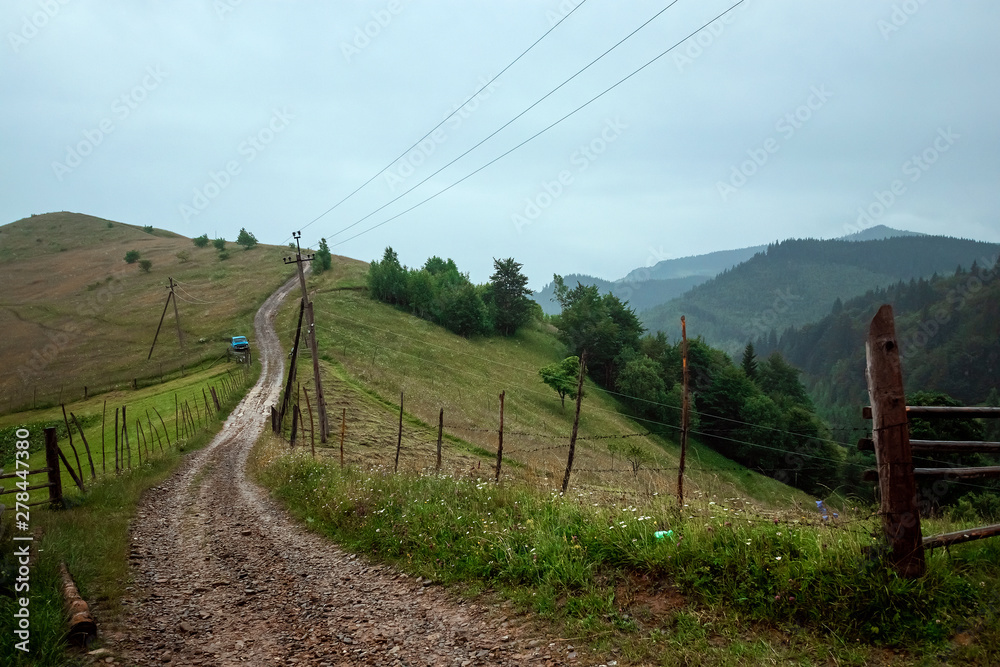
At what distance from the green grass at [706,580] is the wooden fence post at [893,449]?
20 cm

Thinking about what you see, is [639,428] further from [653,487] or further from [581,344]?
[653,487]

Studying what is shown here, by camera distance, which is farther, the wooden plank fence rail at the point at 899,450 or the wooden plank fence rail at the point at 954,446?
the wooden plank fence rail at the point at 954,446

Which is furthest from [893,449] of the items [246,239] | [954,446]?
[246,239]

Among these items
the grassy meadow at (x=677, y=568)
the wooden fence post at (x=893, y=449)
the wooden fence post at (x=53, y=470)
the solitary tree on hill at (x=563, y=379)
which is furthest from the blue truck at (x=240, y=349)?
the wooden fence post at (x=893, y=449)

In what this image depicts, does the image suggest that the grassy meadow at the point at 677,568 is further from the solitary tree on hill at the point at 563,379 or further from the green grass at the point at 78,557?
the solitary tree on hill at the point at 563,379

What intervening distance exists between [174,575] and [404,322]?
69758 mm

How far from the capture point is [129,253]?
400 ft

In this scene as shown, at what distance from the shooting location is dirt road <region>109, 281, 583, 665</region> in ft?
19.9

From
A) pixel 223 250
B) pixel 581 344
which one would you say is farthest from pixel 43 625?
pixel 223 250

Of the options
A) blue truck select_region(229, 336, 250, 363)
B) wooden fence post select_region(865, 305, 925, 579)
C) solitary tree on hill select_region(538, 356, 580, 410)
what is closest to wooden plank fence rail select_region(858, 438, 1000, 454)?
wooden fence post select_region(865, 305, 925, 579)

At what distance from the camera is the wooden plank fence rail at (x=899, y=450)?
4.98 meters

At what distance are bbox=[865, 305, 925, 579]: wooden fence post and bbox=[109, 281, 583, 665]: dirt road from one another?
332cm

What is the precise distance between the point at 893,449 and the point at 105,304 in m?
108

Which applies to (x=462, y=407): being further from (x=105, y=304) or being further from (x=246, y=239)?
(x=246, y=239)
